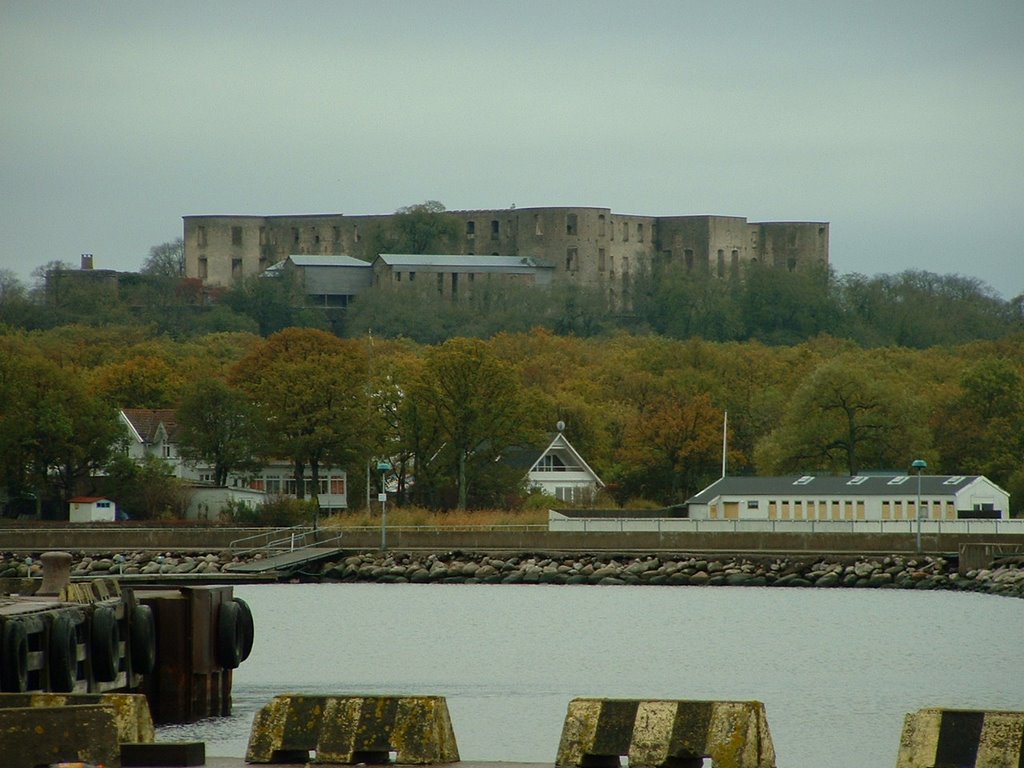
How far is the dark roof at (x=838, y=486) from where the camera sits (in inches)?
2579

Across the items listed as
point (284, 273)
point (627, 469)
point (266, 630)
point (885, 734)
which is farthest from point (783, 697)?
point (284, 273)

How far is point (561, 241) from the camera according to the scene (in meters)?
176

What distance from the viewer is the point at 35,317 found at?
481 ft

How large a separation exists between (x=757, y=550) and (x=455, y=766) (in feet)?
155

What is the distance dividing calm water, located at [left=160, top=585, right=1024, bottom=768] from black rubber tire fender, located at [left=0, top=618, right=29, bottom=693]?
1.98m

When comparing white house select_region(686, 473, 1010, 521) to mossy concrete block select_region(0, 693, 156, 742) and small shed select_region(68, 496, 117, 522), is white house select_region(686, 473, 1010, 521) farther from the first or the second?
Result: mossy concrete block select_region(0, 693, 156, 742)

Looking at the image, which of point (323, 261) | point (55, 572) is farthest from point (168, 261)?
point (55, 572)

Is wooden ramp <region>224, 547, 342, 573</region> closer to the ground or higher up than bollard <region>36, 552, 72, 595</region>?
closer to the ground

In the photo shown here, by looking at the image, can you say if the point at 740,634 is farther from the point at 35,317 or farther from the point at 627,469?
the point at 35,317

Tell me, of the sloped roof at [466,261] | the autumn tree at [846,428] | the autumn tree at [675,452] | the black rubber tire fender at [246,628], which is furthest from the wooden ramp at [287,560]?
the sloped roof at [466,261]

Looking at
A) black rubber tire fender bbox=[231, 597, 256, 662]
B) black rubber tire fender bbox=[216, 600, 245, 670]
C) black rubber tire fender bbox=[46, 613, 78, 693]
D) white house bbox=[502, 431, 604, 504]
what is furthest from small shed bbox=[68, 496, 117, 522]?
black rubber tire fender bbox=[46, 613, 78, 693]

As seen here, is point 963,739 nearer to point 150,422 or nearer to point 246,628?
point 246,628

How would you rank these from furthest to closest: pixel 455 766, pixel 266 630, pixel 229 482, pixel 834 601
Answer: pixel 229 482, pixel 834 601, pixel 266 630, pixel 455 766

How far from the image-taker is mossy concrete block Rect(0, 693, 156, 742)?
14719mm
